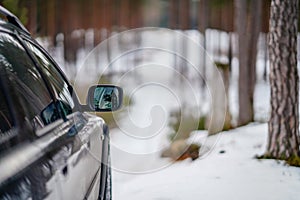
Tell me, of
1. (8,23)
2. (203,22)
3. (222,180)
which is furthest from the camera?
(203,22)

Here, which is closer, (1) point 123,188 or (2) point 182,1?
(1) point 123,188

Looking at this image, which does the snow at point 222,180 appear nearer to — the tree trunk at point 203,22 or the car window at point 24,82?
the car window at point 24,82

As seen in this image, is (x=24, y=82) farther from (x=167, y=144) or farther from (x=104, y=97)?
(x=167, y=144)

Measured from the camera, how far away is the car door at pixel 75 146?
6.21 feet

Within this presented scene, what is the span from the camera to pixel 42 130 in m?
1.94

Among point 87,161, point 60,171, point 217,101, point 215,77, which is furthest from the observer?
point 215,77

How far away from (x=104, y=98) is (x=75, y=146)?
82cm

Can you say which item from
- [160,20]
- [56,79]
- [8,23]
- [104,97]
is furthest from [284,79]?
[160,20]

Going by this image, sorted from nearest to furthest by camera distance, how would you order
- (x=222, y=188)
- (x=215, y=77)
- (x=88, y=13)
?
1. (x=222, y=188)
2. (x=215, y=77)
3. (x=88, y=13)

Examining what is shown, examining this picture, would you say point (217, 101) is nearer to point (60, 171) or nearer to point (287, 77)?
point (287, 77)

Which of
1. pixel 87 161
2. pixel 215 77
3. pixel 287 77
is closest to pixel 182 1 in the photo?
pixel 215 77

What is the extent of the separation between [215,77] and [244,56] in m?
1.68

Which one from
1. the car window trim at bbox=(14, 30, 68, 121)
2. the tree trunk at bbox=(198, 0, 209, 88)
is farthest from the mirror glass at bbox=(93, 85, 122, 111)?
the tree trunk at bbox=(198, 0, 209, 88)

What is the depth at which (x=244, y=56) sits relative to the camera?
27.7ft
